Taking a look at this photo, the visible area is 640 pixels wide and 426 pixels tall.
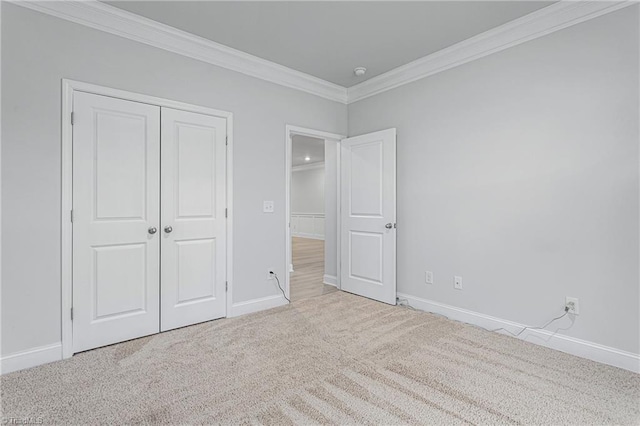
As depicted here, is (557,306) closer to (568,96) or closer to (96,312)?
(568,96)

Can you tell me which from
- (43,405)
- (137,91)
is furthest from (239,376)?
(137,91)

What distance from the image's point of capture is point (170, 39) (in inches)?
109

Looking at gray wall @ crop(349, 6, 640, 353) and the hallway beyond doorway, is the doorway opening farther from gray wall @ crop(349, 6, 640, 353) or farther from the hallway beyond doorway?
gray wall @ crop(349, 6, 640, 353)

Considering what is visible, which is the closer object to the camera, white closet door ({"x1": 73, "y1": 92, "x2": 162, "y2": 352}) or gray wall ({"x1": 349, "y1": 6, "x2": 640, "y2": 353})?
gray wall ({"x1": 349, "y1": 6, "x2": 640, "y2": 353})

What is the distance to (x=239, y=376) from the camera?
2.08 m

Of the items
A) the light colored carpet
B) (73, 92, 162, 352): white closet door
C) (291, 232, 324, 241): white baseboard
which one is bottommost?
the light colored carpet

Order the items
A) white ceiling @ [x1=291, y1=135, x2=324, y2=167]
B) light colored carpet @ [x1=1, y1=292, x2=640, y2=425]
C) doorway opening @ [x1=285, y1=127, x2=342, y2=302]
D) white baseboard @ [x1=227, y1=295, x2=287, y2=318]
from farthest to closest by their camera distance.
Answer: white ceiling @ [x1=291, y1=135, x2=324, y2=167] < doorway opening @ [x1=285, y1=127, x2=342, y2=302] < white baseboard @ [x1=227, y1=295, x2=287, y2=318] < light colored carpet @ [x1=1, y1=292, x2=640, y2=425]

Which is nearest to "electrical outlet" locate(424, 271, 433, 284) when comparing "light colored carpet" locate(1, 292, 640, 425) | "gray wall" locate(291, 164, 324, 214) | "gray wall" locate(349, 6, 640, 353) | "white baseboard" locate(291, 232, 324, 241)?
"gray wall" locate(349, 6, 640, 353)

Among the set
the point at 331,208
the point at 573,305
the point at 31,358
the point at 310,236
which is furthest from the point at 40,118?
the point at 310,236

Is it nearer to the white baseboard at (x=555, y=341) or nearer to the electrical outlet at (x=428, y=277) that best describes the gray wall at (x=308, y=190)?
the electrical outlet at (x=428, y=277)

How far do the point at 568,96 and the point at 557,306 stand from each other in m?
1.61

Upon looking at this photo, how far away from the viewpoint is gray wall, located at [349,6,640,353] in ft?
7.26

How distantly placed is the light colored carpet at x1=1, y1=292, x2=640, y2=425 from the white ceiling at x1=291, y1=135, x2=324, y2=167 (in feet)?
14.6

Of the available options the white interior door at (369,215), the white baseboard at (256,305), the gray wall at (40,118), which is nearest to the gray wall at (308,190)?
the white interior door at (369,215)
